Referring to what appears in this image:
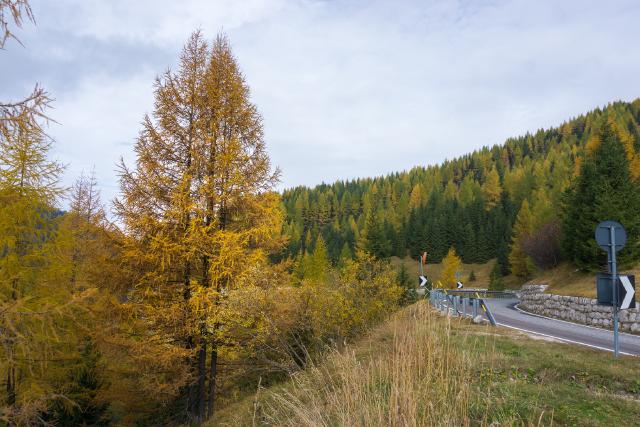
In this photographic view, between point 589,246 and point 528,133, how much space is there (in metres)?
168

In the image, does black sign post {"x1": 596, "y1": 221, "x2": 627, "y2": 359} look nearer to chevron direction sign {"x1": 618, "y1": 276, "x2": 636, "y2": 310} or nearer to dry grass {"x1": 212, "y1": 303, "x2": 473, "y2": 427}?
chevron direction sign {"x1": 618, "y1": 276, "x2": 636, "y2": 310}

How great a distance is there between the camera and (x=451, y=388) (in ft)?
12.2

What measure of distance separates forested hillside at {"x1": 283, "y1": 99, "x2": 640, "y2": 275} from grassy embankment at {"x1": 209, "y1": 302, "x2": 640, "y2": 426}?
85.1ft

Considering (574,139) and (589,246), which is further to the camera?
(574,139)

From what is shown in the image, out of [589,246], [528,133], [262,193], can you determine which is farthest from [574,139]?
[262,193]

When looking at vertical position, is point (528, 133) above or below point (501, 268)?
above

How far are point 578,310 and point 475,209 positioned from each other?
2684 inches

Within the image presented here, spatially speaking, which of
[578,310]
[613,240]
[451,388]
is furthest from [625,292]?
[578,310]

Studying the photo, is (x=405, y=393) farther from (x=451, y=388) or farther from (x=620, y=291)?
(x=620, y=291)

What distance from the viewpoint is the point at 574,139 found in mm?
133750

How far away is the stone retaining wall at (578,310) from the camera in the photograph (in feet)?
49.0

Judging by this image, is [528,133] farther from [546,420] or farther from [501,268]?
[546,420]

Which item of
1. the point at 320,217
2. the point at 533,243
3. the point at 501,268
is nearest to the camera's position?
the point at 533,243

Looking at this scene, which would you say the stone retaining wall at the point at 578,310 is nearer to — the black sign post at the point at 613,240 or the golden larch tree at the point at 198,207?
the black sign post at the point at 613,240
